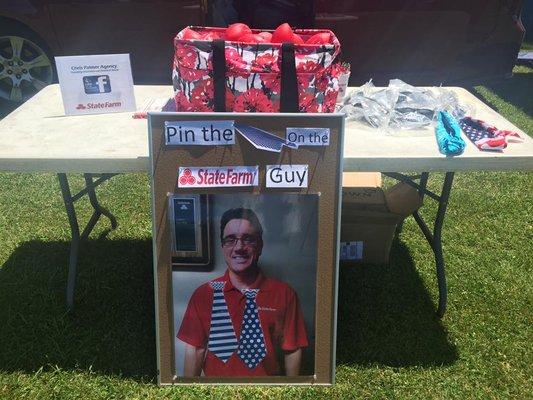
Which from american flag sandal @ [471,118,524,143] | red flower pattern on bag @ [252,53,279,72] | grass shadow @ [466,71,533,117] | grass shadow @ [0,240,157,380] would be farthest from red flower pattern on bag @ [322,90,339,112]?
grass shadow @ [466,71,533,117]

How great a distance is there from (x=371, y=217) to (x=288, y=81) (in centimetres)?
101

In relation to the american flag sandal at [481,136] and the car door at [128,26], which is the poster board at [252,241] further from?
the car door at [128,26]

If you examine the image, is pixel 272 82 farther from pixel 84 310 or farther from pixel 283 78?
pixel 84 310

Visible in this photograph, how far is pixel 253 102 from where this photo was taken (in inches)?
71.7

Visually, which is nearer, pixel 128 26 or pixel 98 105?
pixel 98 105

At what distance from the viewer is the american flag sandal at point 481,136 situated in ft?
6.19

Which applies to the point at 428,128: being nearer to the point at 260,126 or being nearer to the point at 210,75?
the point at 260,126

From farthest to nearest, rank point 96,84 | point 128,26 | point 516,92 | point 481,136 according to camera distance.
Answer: point 516,92 < point 128,26 < point 96,84 < point 481,136

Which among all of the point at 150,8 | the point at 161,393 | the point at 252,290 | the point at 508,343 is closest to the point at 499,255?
the point at 508,343

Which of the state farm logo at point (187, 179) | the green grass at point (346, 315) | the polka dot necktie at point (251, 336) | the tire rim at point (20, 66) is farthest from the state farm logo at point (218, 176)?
the tire rim at point (20, 66)

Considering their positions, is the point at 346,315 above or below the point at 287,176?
below

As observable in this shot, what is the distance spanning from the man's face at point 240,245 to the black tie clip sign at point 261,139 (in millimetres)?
266

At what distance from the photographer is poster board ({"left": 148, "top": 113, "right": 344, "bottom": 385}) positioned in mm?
1771

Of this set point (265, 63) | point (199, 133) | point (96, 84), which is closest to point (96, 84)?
point (96, 84)
